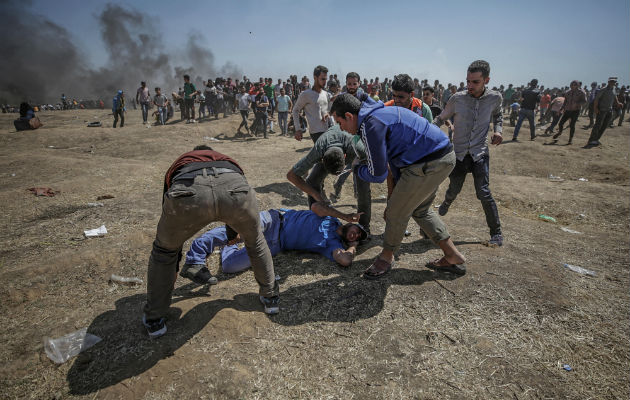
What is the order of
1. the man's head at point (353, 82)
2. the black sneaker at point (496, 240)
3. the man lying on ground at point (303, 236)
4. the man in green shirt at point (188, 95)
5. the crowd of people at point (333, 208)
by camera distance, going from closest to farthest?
1. the crowd of people at point (333, 208)
2. the man lying on ground at point (303, 236)
3. the black sneaker at point (496, 240)
4. the man's head at point (353, 82)
5. the man in green shirt at point (188, 95)

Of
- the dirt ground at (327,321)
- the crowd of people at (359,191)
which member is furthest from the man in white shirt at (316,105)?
the dirt ground at (327,321)

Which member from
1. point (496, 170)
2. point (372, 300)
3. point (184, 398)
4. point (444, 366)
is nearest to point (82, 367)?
point (184, 398)

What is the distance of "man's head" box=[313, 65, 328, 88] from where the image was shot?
18.8ft

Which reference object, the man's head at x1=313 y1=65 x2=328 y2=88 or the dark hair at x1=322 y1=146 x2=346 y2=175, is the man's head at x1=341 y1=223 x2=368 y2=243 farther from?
the man's head at x1=313 y1=65 x2=328 y2=88

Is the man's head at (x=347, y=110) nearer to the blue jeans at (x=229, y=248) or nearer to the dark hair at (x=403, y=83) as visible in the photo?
the blue jeans at (x=229, y=248)

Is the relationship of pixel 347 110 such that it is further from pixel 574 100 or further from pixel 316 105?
pixel 574 100

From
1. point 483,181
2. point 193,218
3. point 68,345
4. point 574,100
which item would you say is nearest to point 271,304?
point 193,218

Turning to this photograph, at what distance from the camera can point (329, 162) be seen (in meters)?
3.46

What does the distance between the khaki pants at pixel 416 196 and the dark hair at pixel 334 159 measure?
2.72 feet

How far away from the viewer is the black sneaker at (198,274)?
10.3 feet

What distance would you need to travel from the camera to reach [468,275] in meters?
3.22

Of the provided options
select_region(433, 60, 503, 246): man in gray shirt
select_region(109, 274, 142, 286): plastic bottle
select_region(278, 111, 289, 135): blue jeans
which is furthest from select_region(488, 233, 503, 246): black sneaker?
select_region(278, 111, 289, 135): blue jeans

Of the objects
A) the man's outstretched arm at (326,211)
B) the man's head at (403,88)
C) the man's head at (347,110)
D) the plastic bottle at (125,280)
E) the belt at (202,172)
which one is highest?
the man's head at (403,88)

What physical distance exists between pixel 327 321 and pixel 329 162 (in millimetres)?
1670
